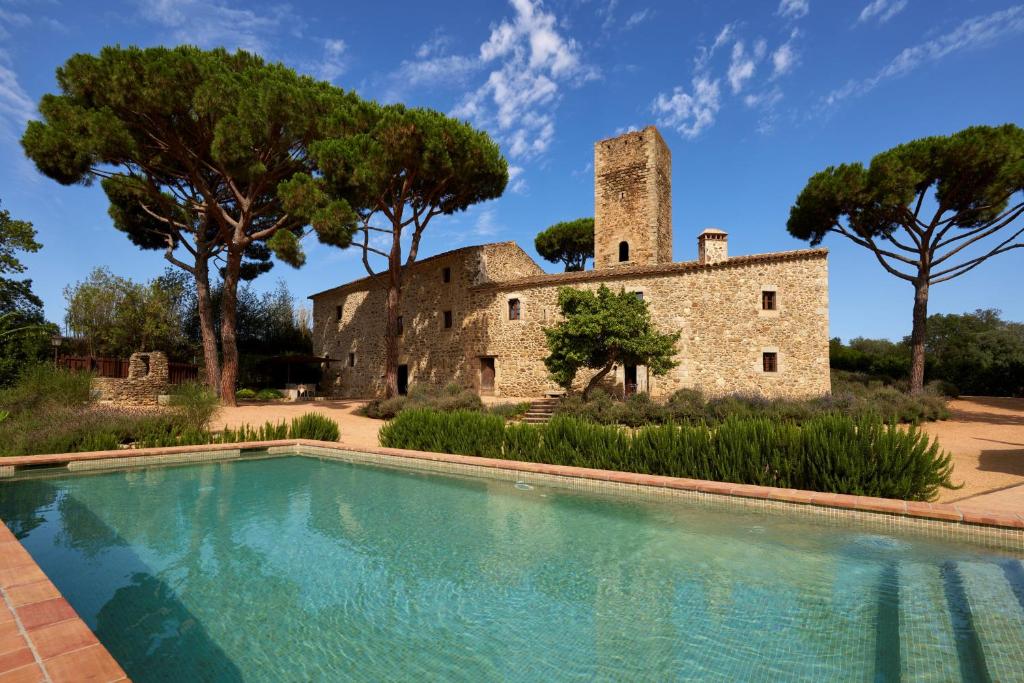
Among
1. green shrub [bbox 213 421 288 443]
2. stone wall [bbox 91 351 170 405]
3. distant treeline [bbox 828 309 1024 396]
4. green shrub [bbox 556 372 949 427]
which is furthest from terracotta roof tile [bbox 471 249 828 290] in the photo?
stone wall [bbox 91 351 170 405]

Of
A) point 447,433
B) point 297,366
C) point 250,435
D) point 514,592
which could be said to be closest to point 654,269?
point 447,433

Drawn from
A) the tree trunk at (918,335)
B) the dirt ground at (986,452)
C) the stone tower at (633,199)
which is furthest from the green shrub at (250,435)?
the tree trunk at (918,335)

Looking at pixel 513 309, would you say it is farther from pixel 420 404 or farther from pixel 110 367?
pixel 110 367

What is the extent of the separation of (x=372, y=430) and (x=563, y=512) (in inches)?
325

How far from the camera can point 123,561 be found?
4000 mm

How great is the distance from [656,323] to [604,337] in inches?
133

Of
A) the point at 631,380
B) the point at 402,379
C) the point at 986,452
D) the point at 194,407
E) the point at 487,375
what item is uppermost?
Result: the point at 487,375

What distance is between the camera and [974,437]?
34.9ft

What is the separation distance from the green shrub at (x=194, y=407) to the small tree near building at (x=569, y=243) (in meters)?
22.5

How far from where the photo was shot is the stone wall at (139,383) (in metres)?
14.7

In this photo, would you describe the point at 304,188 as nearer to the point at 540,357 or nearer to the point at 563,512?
the point at 540,357

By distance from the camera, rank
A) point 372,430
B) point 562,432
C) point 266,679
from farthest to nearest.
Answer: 1. point 372,430
2. point 562,432
3. point 266,679

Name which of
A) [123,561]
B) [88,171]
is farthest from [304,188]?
[123,561]

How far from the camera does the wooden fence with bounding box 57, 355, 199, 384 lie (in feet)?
53.9
